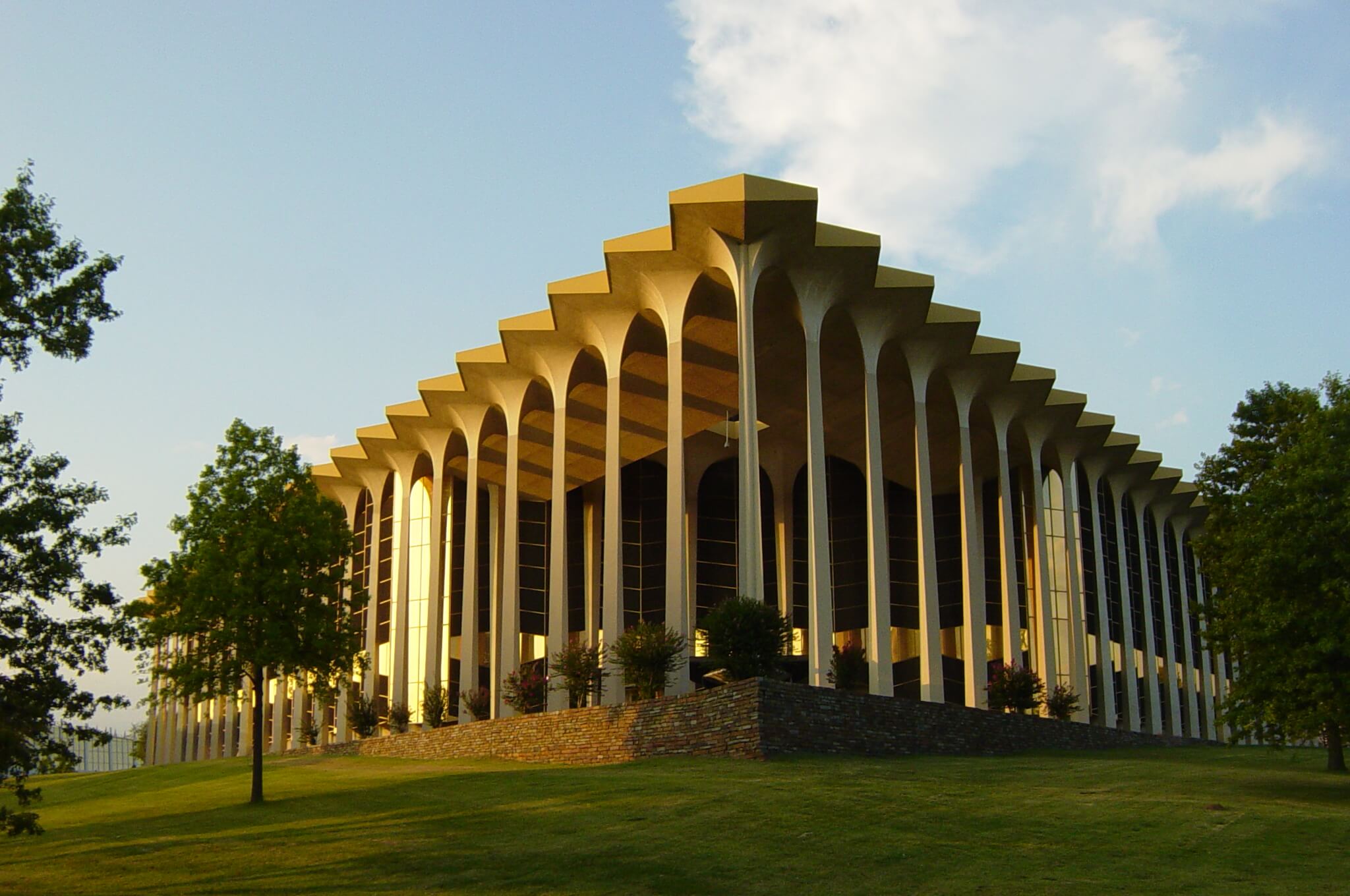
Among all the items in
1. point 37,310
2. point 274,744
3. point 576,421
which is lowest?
point 274,744

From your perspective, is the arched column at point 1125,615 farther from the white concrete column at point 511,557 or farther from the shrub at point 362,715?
the shrub at point 362,715

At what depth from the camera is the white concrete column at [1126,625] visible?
171ft

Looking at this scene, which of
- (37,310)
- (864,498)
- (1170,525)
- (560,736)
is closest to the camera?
(37,310)

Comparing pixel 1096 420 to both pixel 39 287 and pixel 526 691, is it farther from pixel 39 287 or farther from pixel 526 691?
pixel 39 287

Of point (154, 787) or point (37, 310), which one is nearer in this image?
point (37, 310)

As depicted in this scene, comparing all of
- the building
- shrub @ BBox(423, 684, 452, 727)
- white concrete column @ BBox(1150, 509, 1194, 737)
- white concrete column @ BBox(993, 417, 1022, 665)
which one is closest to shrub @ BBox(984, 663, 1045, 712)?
the building

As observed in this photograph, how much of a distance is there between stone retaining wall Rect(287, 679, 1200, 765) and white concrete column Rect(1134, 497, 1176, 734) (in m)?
20.0

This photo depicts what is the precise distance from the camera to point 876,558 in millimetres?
36188

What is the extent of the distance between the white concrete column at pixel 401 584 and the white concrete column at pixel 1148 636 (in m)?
29.4

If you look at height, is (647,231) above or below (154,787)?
above

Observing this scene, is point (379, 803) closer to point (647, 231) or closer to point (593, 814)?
point (593, 814)

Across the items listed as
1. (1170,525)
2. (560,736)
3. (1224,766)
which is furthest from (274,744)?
(1224,766)

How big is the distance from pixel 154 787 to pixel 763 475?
28.1 metres

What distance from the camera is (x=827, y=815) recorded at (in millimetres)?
19875
